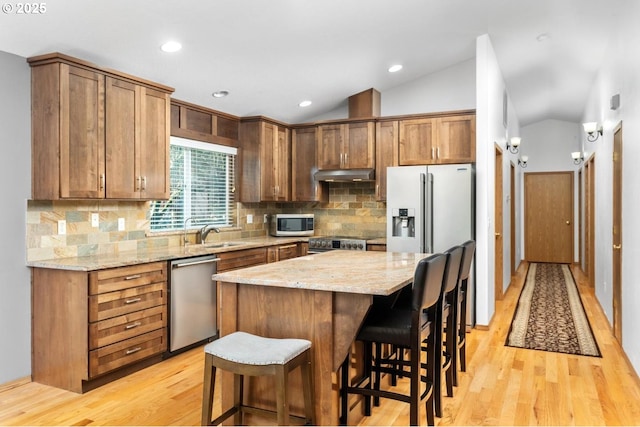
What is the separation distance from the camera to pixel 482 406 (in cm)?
290

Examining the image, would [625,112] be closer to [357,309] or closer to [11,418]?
[357,309]

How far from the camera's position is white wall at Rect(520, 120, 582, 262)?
986 cm

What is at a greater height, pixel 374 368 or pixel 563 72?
pixel 563 72

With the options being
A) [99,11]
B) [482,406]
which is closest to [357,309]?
[482,406]

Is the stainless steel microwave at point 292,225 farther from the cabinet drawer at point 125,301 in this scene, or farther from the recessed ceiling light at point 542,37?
the recessed ceiling light at point 542,37

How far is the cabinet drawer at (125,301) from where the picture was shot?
316 centimetres

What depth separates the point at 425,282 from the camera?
221 centimetres

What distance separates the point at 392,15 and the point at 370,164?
209 centimetres

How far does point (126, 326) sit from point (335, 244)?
2.72 metres

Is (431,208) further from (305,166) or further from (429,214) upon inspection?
(305,166)

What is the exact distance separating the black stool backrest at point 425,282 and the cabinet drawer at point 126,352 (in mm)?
2231

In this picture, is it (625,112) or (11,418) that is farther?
(625,112)

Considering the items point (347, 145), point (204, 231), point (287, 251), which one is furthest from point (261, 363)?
point (347, 145)

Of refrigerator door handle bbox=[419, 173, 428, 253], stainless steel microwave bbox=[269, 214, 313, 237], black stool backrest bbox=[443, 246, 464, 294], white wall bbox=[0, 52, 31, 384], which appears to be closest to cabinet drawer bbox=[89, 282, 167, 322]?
white wall bbox=[0, 52, 31, 384]
